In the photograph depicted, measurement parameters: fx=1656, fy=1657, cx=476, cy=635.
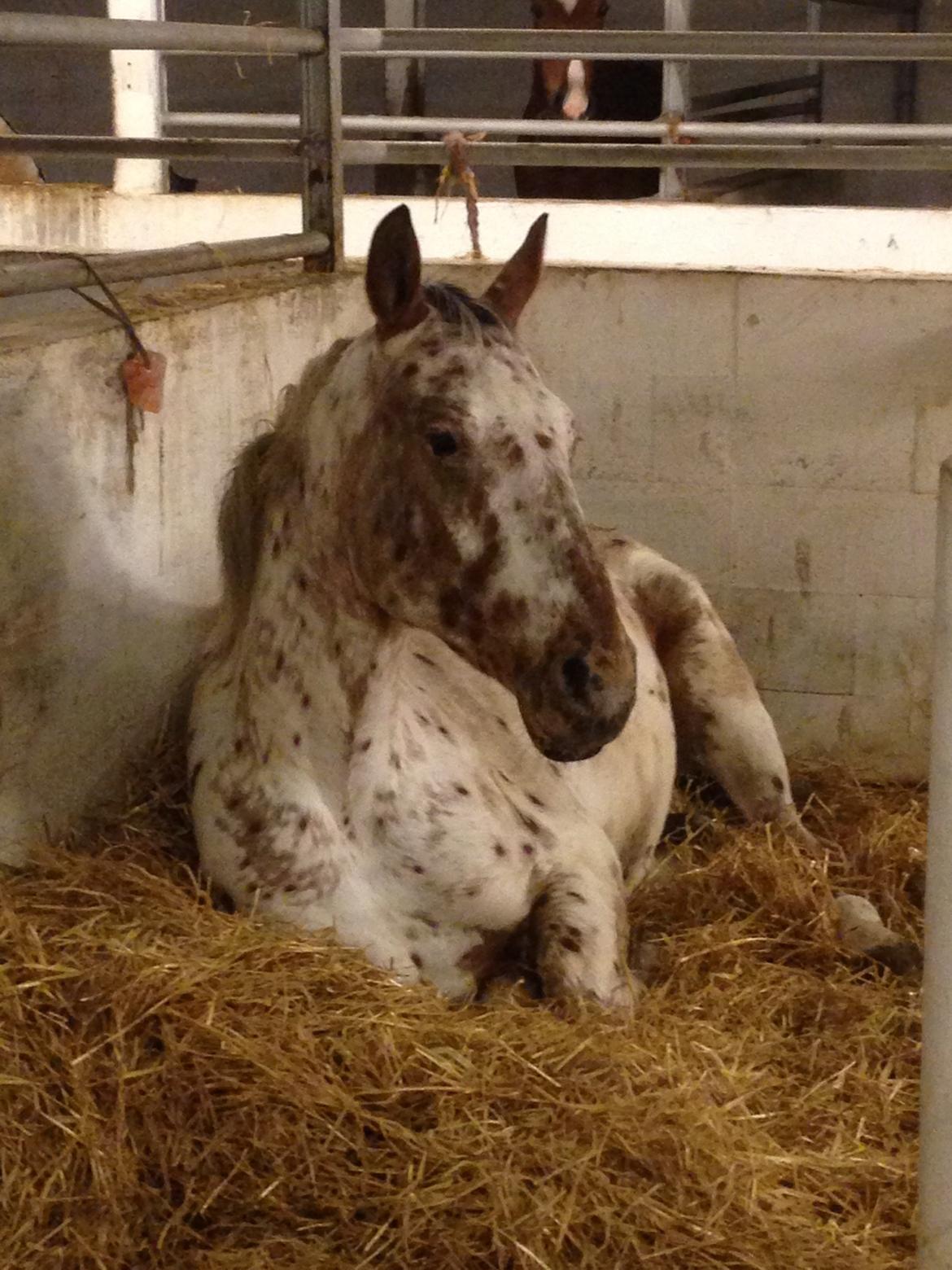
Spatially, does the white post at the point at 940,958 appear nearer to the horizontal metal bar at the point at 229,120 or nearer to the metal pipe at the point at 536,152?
the metal pipe at the point at 536,152

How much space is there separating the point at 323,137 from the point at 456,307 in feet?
5.10

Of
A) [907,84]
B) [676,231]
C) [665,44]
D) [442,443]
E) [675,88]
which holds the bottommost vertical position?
[442,443]

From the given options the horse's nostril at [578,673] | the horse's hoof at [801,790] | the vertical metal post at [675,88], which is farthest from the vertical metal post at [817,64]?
the horse's nostril at [578,673]

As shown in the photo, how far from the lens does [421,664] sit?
2891 mm

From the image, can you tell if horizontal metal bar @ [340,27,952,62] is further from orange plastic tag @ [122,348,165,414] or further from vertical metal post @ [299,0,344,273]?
orange plastic tag @ [122,348,165,414]

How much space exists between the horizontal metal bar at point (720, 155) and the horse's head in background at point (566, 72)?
353 centimetres

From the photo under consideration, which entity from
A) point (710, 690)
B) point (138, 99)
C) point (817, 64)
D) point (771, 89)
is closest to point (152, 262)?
point (710, 690)

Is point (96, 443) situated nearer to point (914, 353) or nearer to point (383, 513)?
point (383, 513)

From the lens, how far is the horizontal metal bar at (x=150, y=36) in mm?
2469

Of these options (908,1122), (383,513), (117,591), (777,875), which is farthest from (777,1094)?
(117,591)

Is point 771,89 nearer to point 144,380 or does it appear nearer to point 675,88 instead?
point 675,88

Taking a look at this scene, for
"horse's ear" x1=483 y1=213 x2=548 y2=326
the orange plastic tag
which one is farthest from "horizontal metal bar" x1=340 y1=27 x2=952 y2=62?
the orange plastic tag

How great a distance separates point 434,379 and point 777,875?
4.76 feet

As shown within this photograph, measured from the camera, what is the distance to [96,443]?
8.80 feet
